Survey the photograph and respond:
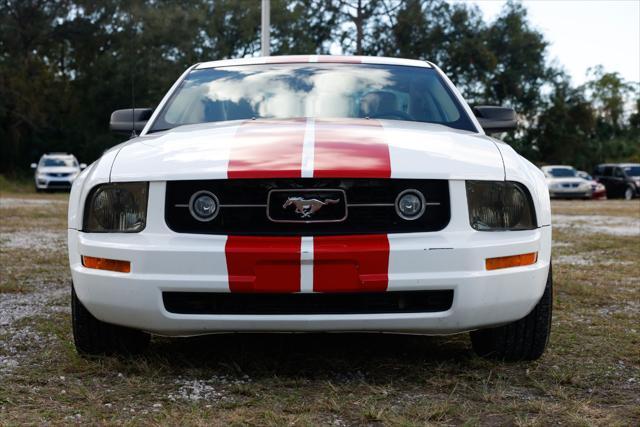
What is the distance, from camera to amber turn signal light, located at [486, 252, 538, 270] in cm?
291

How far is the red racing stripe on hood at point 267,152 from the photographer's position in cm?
287

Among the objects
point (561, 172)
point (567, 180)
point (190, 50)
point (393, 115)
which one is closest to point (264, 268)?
point (393, 115)

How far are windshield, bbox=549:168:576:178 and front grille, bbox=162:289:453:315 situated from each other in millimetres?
26724

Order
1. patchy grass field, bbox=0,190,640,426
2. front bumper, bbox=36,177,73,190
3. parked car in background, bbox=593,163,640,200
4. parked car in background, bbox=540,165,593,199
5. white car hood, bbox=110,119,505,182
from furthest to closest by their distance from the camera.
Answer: parked car in background, bbox=593,163,640,200 → parked car in background, bbox=540,165,593,199 → front bumper, bbox=36,177,73,190 → white car hood, bbox=110,119,505,182 → patchy grass field, bbox=0,190,640,426

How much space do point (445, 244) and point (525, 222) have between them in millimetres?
380

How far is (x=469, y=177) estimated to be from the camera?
9.66 feet

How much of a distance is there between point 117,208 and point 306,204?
0.70 metres

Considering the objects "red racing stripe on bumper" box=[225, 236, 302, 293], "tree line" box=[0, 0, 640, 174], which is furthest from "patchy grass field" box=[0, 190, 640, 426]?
"tree line" box=[0, 0, 640, 174]

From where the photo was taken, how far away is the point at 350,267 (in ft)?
9.21

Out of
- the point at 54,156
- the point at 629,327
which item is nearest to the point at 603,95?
the point at 54,156

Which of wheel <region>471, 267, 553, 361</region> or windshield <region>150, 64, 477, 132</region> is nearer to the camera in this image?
wheel <region>471, 267, 553, 361</region>

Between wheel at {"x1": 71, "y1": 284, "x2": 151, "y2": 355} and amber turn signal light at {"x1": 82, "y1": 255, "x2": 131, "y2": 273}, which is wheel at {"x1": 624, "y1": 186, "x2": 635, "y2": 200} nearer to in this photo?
wheel at {"x1": 71, "y1": 284, "x2": 151, "y2": 355}

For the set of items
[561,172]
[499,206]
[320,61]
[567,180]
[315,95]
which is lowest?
[567,180]

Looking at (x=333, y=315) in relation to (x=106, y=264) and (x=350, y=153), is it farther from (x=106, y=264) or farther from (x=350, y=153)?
(x=106, y=264)
